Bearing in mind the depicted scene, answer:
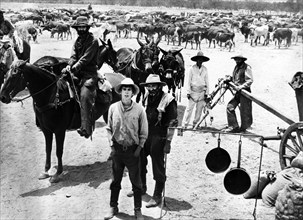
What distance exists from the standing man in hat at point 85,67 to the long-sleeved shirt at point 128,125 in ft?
6.44

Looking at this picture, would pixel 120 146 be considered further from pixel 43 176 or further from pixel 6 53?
pixel 6 53

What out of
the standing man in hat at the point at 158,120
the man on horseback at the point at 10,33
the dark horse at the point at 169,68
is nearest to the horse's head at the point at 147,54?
the dark horse at the point at 169,68

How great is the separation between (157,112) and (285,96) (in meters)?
9.94

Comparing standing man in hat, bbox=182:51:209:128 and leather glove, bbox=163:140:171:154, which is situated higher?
standing man in hat, bbox=182:51:209:128

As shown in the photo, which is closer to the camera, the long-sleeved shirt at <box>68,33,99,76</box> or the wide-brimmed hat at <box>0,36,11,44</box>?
the long-sleeved shirt at <box>68,33,99,76</box>

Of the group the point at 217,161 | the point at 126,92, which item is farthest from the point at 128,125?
the point at 217,161

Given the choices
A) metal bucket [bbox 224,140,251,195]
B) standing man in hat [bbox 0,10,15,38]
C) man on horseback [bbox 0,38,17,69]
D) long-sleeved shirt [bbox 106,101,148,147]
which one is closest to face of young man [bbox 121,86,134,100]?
long-sleeved shirt [bbox 106,101,148,147]

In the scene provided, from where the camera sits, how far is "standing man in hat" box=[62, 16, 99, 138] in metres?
7.80

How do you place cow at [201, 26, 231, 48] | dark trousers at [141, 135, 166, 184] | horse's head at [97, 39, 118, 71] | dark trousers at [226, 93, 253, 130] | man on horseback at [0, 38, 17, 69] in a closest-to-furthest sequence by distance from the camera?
dark trousers at [141, 135, 166, 184], dark trousers at [226, 93, 253, 130], man on horseback at [0, 38, 17, 69], horse's head at [97, 39, 118, 71], cow at [201, 26, 231, 48]

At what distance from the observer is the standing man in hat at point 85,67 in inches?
307

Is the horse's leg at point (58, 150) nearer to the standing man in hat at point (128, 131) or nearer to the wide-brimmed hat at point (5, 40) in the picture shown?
the standing man in hat at point (128, 131)

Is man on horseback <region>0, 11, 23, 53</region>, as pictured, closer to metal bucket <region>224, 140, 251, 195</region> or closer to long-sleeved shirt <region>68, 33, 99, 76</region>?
long-sleeved shirt <region>68, 33, 99, 76</region>

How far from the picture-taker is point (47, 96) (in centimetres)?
757

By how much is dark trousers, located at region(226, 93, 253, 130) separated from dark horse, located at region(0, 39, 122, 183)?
4.26 meters
